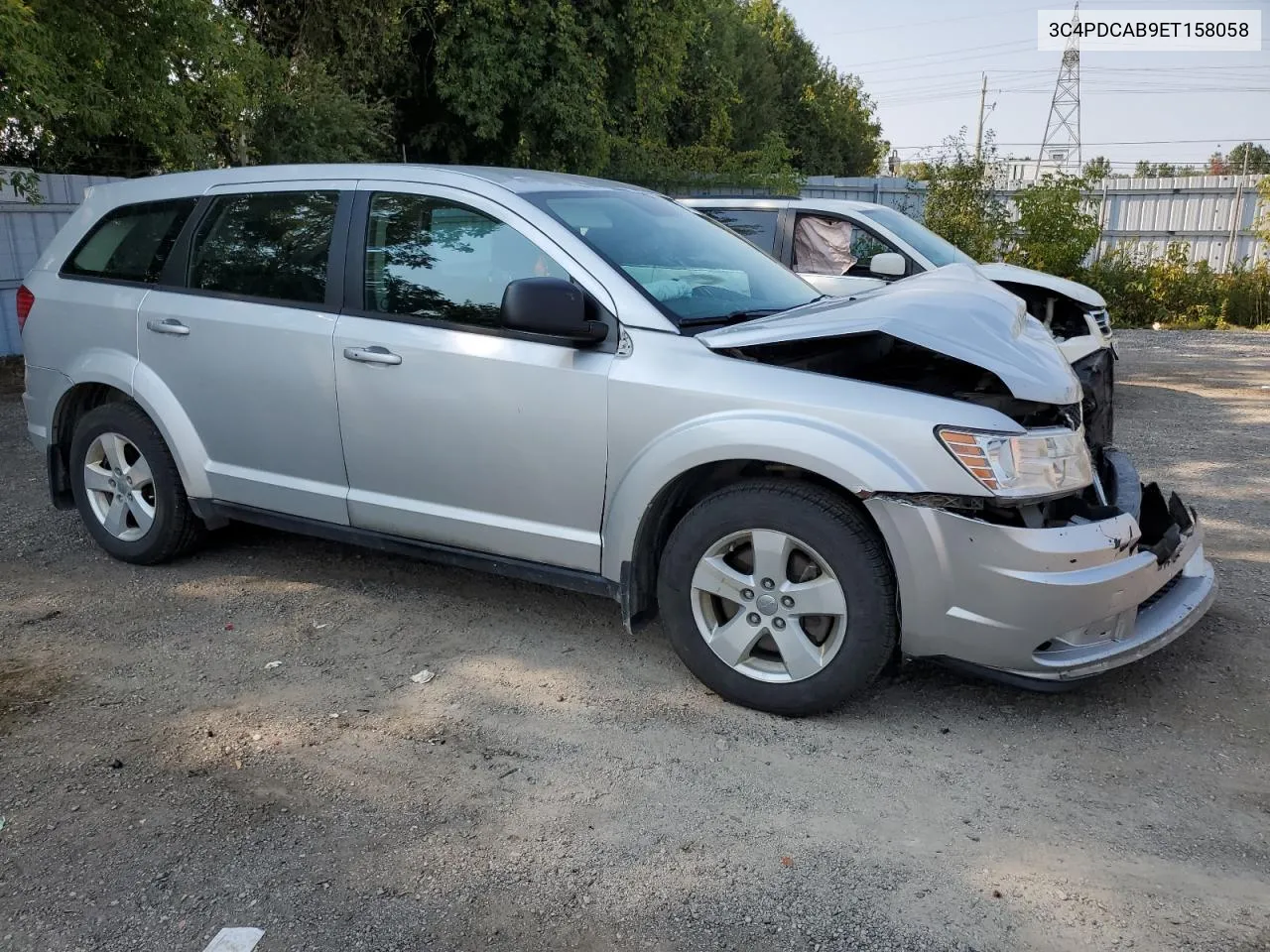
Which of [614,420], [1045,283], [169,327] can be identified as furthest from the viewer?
[1045,283]

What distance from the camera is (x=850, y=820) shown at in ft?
10.00

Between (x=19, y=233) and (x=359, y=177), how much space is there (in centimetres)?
908

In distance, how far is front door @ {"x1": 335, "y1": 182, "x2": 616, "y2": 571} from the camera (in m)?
3.85

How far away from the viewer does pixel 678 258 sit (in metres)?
4.25

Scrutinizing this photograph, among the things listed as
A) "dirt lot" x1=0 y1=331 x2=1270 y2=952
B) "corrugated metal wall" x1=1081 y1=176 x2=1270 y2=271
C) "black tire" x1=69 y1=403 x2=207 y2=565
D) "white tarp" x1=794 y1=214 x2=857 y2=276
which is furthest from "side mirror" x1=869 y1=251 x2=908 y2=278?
"corrugated metal wall" x1=1081 y1=176 x2=1270 y2=271

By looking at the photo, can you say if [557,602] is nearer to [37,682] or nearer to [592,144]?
[37,682]

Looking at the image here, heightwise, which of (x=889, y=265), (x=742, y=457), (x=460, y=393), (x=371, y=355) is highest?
(x=889, y=265)

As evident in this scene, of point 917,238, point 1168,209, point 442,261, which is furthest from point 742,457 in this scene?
point 1168,209

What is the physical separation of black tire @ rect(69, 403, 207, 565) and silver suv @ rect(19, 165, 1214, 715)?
0.02m

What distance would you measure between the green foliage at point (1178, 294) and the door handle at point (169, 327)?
639 inches

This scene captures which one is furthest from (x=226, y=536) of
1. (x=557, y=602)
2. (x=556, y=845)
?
(x=556, y=845)

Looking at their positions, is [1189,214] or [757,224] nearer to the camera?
[757,224]

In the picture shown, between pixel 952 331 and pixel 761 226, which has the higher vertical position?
pixel 761 226

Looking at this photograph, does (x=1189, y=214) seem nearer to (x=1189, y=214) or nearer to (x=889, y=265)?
(x=1189, y=214)
